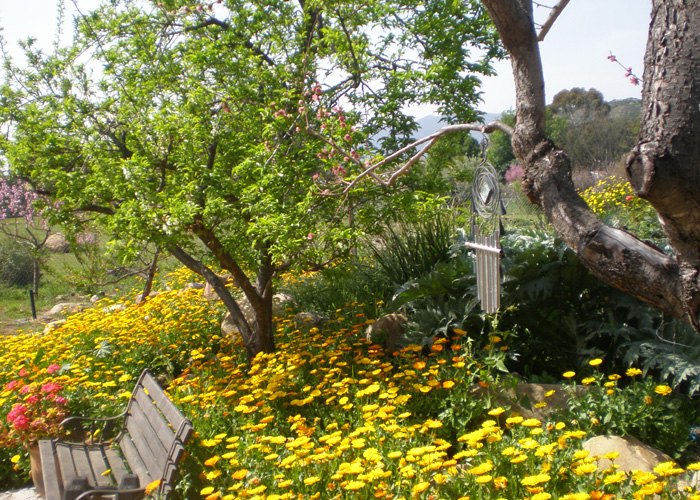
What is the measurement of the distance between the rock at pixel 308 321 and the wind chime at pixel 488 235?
2.59 meters

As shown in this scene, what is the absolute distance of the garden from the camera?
2.77 metres

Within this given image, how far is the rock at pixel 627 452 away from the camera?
2945 millimetres

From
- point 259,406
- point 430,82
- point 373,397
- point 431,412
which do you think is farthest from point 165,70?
point 431,412

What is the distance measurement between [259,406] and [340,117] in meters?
2.22

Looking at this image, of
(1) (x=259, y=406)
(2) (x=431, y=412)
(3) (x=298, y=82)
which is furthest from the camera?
(3) (x=298, y=82)

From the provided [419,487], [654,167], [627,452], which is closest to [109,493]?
[419,487]

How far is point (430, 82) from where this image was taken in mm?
5066

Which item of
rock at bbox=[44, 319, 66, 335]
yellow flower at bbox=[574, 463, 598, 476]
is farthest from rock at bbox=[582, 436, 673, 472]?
rock at bbox=[44, 319, 66, 335]

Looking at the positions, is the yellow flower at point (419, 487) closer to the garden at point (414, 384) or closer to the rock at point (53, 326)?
the garden at point (414, 384)

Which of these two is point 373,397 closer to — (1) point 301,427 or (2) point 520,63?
(1) point 301,427

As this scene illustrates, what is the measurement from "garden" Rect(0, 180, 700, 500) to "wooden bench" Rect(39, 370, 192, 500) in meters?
0.21

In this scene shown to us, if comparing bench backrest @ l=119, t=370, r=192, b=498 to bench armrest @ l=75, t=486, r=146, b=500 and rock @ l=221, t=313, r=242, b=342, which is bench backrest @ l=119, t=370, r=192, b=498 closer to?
bench armrest @ l=75, t=486, r=146, b=500

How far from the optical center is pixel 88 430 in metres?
4.91

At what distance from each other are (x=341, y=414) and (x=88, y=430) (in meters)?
2.48
